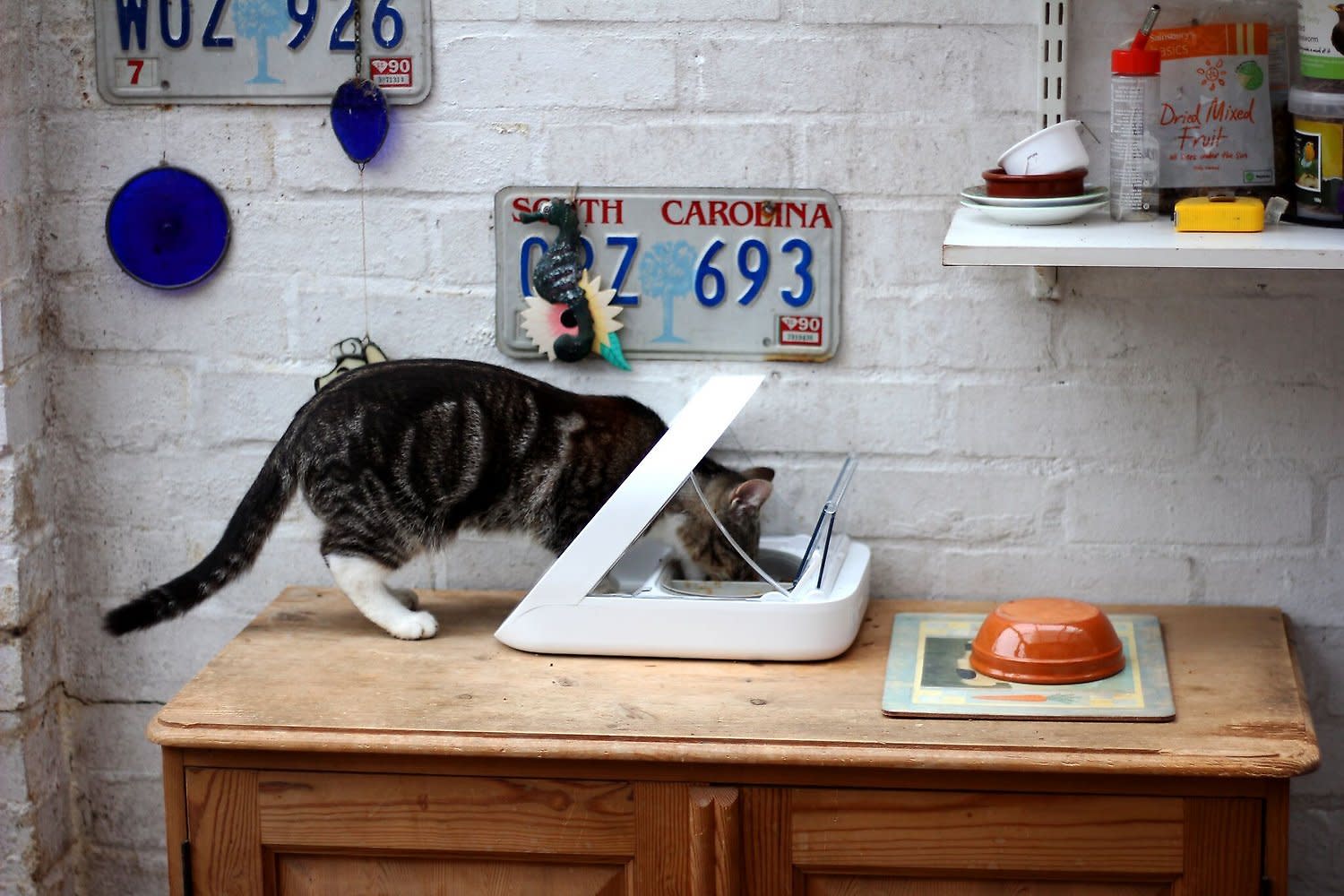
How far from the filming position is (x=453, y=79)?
76.0 inches

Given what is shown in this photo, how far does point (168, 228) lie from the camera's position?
199 centimetres

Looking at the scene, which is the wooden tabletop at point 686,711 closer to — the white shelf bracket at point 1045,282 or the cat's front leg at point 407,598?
the cat's front leg at point 407,598

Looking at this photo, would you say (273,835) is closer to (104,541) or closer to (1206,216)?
(104,541)

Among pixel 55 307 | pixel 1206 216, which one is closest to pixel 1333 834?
pixel 1206 216

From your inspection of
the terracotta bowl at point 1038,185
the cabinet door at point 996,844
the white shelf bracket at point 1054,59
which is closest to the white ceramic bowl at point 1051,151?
the terracotta bowl at point 1038,185

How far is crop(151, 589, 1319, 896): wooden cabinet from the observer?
1.49 meters

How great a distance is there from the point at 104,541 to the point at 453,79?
793 mm

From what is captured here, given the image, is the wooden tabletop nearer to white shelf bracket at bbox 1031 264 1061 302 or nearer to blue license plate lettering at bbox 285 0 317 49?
white shelf bracket at bbox 1031 264 1061 302

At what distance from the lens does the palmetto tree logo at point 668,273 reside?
1938 mm

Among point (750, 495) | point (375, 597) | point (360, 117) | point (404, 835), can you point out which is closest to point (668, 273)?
point (750, 495)

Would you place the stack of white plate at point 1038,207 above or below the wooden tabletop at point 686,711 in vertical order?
above

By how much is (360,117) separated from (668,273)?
44 centimetres

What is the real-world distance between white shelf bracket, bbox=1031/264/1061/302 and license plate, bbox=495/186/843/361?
240 mm

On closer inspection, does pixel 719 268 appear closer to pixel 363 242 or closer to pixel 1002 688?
pixel 363 242
